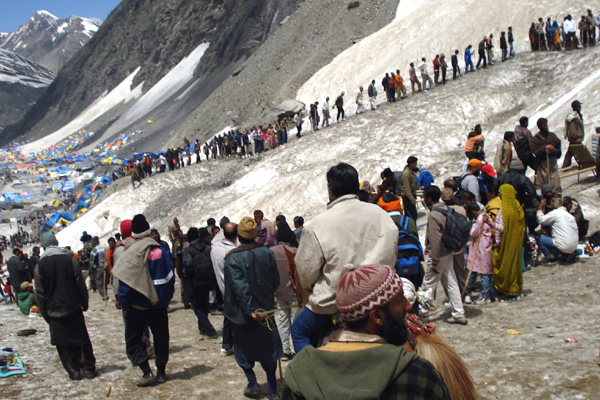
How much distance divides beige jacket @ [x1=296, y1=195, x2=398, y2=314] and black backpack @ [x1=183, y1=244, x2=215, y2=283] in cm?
468

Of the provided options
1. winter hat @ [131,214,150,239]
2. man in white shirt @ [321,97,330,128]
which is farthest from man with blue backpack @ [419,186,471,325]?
man in white shirt @ [321,97,330,128]

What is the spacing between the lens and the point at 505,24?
2592 centimetres

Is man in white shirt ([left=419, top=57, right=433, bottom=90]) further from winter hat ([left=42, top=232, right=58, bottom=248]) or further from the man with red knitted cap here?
the man with red knitted cap

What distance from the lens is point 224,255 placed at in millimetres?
6566

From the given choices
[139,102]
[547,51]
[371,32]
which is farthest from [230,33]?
[547,51]

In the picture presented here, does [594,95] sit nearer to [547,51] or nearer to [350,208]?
[547,51]

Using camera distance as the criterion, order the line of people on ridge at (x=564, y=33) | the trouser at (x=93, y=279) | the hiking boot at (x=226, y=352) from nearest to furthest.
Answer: the hiking boot at (x=226, y=352)
the trouser at (x=93, y=279)
the line of people on ridge at (x=564, y=33)

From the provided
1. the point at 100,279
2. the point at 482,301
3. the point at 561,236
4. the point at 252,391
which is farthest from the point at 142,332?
the point at 100,279

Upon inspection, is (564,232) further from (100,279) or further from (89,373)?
(100,279)

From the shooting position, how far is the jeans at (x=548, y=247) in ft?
27.1

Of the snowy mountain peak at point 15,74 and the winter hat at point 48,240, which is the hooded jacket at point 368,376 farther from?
the snowy mountain peak at point 15,74

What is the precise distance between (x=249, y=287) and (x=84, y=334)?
2276 millimetres

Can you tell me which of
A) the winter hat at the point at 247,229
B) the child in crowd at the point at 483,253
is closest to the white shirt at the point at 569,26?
the child in crowd at the point at 483,253

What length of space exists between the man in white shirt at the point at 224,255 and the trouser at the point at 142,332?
848 mm
